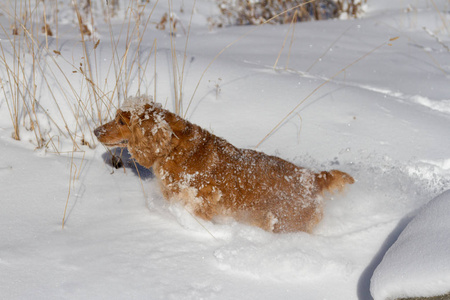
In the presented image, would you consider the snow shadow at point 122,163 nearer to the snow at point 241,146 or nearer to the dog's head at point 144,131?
the snow at point 241,146

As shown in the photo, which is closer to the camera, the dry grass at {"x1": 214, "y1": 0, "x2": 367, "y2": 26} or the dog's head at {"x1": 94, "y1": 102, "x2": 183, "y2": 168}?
the dog's head at {"x1": 94, "y1": 102, "x2": 183, "y2": 168}

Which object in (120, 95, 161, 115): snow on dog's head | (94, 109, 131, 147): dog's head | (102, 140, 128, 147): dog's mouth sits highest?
(120, 95, 161, 115): snow on dog's head

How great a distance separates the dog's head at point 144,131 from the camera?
2.51m

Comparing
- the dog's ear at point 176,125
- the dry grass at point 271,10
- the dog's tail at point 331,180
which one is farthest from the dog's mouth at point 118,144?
the dry grass at point 271,10

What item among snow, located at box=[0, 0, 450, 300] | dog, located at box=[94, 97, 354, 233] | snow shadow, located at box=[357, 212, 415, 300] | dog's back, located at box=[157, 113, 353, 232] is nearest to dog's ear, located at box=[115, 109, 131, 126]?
dog, located at box=[94, 97, 354, 233]

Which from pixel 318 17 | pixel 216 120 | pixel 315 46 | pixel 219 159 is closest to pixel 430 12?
pixel 318 17

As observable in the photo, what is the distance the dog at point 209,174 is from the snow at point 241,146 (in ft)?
0.30

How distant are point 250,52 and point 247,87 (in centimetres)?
118

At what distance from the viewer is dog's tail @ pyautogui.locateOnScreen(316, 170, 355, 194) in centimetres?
266

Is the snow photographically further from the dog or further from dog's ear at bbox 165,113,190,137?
dog's ear at bbox 165,113,190,137

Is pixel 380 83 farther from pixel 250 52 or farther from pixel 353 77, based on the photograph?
pixel 250 52

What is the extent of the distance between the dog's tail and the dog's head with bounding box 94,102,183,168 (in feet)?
2.75

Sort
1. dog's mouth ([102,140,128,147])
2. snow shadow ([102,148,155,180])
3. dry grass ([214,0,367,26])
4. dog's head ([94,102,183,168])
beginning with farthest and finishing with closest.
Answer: dry grass ([214,0,367,26])
snow shadow ([102,148,155,180])
dog's mouth ([102,140,128,147])
dog's head ([94,102,183,168])

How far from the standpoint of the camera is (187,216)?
2.55m
